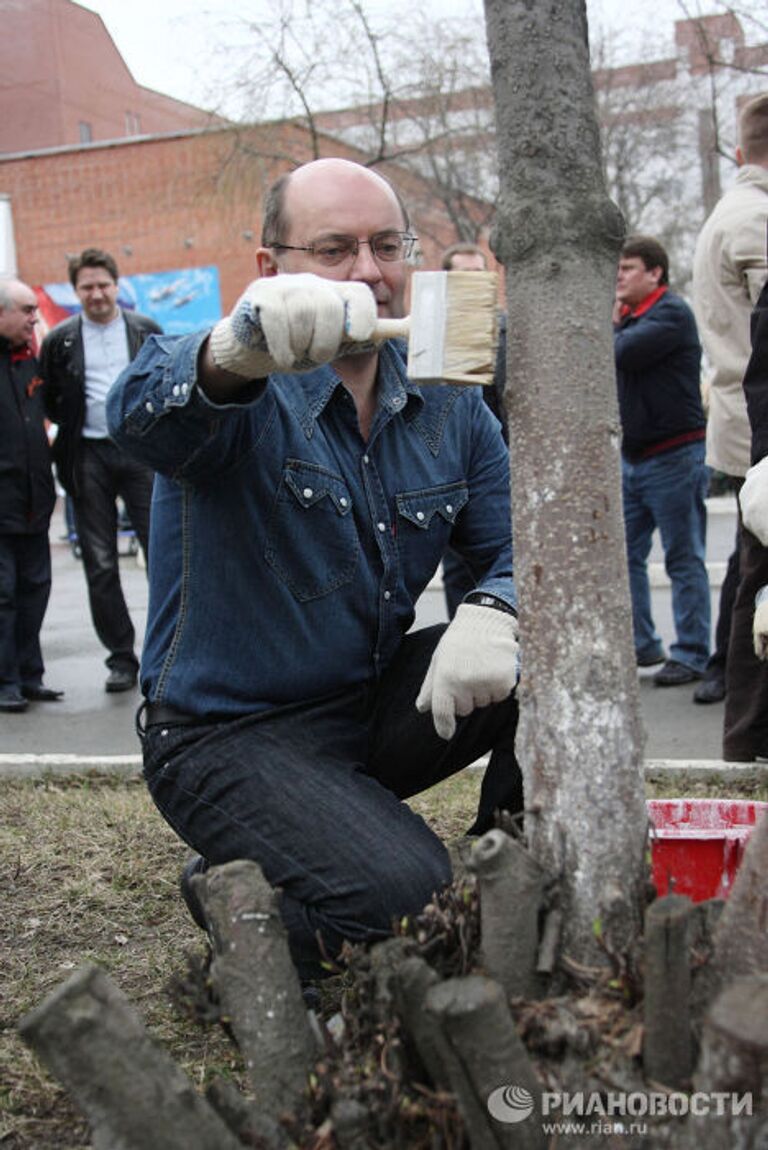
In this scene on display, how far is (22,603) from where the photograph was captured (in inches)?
251

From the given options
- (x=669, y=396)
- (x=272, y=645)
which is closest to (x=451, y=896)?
(x=272, y=645)

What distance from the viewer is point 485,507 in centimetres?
291

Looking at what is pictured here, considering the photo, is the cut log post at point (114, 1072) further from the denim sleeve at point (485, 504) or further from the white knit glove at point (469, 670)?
the denim sleeve at point (485, 504)

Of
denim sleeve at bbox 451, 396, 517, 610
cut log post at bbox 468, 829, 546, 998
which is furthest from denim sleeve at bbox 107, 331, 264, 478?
cut log post at bbox 468, 829, 546, 998

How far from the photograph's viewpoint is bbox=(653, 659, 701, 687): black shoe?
5.99 metres

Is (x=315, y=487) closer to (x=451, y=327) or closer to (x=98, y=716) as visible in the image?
(x=451, y=327)

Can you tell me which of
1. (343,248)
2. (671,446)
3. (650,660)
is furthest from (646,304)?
(343,248)

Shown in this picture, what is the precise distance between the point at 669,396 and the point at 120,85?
16.3m

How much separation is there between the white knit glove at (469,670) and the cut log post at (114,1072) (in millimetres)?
1107

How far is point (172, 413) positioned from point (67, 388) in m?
4.43

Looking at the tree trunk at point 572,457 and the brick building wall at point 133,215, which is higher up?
the brick building wall at point 133,215

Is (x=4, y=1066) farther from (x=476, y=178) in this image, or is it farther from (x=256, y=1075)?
(x=476, y=178)

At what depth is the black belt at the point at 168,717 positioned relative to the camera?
250cm

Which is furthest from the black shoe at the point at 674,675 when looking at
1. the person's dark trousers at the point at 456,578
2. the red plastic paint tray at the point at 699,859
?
the red plastic paint tray at the point at 699,859
